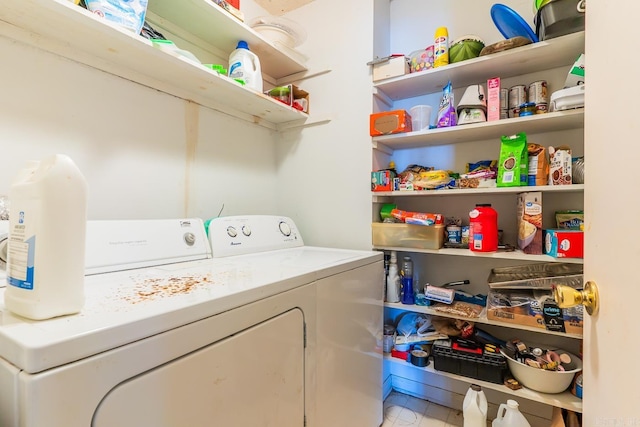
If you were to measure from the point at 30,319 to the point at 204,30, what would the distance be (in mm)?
1507

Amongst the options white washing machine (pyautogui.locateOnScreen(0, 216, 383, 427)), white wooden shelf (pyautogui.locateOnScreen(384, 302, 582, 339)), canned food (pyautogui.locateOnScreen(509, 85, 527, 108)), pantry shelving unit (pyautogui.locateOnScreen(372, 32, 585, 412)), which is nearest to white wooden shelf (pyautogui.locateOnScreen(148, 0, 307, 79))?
pantry shelving unit (pyautogui.locateOnScreen(372, 32, 585, 412))

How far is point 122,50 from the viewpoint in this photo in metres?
1.16

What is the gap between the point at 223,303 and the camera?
0.73 meters

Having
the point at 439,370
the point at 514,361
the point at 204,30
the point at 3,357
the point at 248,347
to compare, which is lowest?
the point at 439,370

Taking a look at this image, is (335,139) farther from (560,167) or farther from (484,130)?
(560,167)

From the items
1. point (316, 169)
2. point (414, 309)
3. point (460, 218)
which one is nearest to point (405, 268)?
point (414, 309)

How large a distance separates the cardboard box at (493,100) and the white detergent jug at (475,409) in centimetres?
137

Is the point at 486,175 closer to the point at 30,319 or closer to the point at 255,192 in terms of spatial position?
the point at 255,192

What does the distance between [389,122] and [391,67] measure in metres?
0.32

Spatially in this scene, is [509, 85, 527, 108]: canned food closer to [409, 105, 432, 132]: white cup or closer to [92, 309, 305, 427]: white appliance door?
[409, 105, 432, 132]: white cup

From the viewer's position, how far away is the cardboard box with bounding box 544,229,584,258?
128cm

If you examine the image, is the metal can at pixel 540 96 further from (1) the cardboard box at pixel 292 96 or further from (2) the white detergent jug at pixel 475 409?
(2) the white detergent jug at pixel 475 409

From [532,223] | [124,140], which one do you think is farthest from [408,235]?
[124,140]

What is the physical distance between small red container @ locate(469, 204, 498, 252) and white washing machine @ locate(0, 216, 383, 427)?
0.53 m
